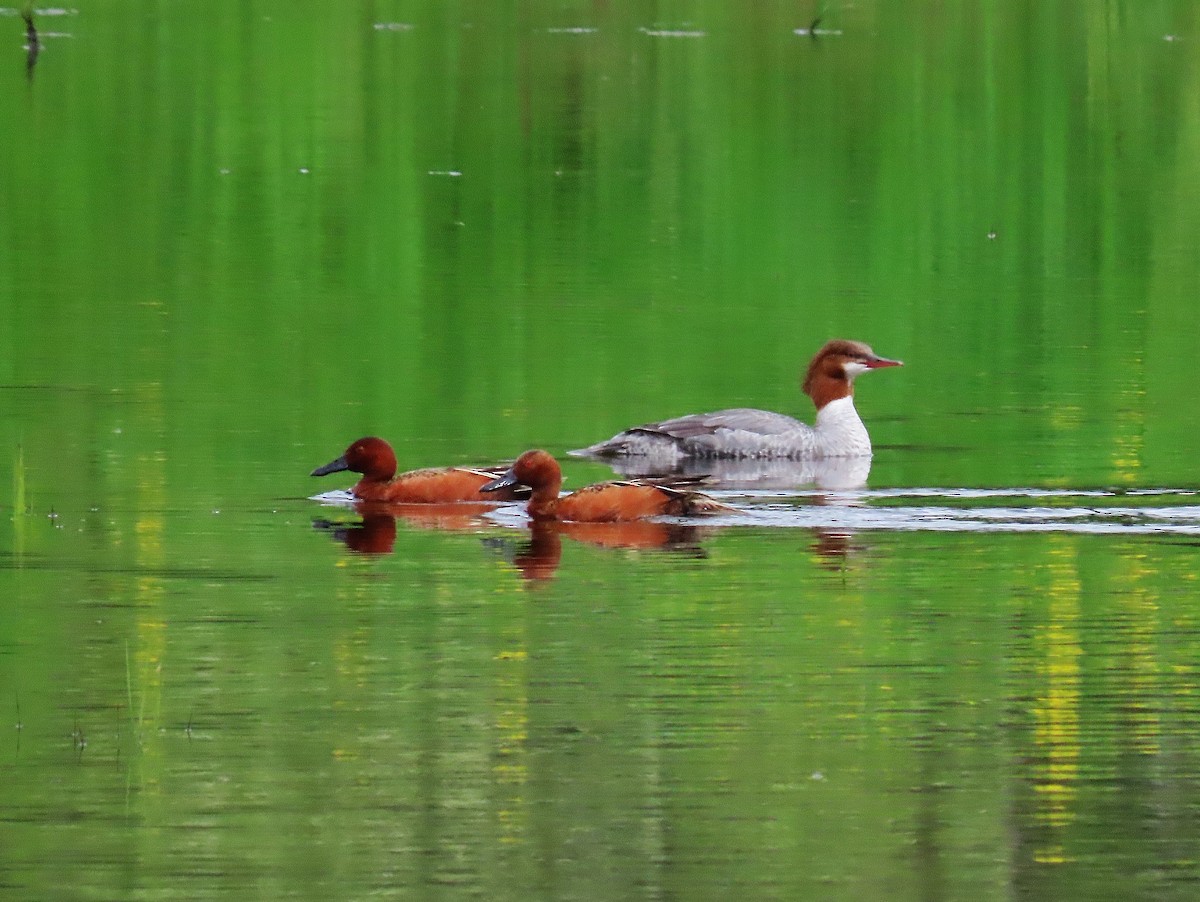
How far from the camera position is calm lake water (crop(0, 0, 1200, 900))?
7.97 metres

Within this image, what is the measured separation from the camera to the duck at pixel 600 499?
43.9 ft

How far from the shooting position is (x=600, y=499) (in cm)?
1339

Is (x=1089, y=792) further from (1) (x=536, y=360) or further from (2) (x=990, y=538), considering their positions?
(1) (x=536, y=360)

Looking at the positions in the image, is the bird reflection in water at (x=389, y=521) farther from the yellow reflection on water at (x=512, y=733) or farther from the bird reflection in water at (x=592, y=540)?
the yellow reflection on water at (x=512, y=733)

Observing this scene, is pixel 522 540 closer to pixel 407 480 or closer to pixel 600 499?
pixel 600 499

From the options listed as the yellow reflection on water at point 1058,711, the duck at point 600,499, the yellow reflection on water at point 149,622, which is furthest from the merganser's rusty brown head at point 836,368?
the yellow reflection on water at point 1058,711

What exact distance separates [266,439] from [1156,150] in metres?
19.9

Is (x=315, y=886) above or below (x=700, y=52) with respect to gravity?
below

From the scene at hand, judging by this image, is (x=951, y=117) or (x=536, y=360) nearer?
(x=536, y=360)

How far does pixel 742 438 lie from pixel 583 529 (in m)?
3.01

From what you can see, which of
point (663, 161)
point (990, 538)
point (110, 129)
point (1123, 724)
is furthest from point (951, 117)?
point (1123, 724)

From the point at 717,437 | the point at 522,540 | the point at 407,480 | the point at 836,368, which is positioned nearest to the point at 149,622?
the point at 522,540

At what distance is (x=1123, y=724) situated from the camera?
9.05 m

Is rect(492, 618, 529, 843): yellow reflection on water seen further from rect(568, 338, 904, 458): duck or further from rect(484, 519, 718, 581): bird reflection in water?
rect(568, 338, 904, 458): duck
